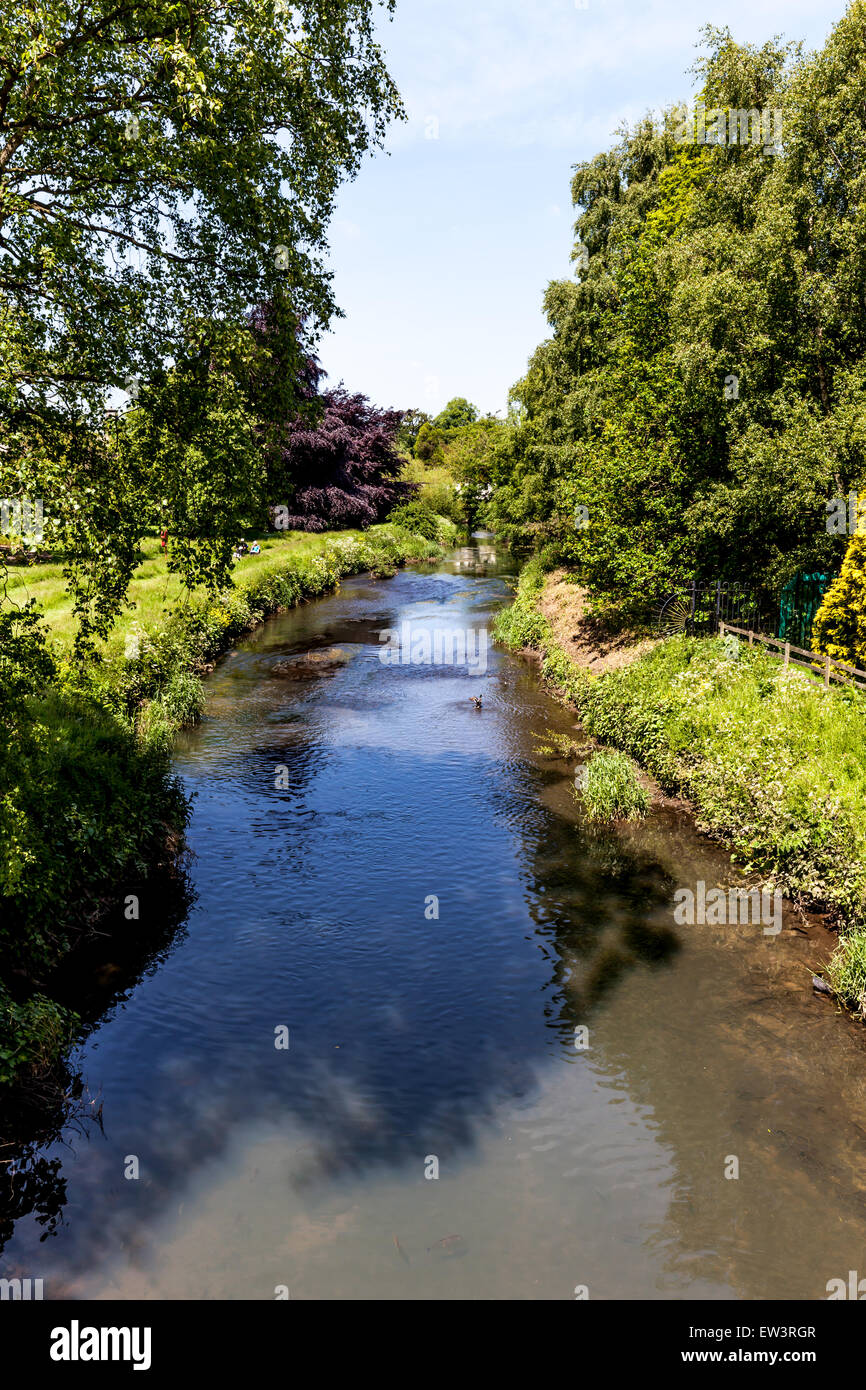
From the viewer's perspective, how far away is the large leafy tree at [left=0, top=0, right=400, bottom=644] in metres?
11.0

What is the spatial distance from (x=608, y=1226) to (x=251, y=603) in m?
33.7

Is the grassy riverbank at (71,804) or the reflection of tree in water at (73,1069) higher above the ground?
the grassy riverbank at (71,804)

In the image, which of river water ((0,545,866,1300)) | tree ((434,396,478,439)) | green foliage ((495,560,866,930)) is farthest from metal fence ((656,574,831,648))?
tree ((434,396,478,439))

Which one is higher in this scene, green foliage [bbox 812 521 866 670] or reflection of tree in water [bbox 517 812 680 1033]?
green foliage [bbox 812 521 866 670]

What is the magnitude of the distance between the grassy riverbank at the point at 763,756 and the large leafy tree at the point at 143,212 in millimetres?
10695

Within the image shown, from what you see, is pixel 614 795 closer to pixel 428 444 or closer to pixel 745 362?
pixel 745 362

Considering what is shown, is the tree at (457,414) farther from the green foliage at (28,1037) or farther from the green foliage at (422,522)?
the green foliage at (28,1037)

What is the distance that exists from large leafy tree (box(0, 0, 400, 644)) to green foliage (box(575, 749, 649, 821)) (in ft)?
33.3

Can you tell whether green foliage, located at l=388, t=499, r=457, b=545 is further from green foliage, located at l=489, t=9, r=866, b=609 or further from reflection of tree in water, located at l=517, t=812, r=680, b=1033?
reflection of tree in water, located at l=517, t=812, r=680, b=1033

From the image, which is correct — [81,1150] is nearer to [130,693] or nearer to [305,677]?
[130,693]

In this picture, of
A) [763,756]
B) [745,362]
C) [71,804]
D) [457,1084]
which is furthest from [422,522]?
[457,1084]

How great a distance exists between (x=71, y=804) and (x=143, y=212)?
9.37m

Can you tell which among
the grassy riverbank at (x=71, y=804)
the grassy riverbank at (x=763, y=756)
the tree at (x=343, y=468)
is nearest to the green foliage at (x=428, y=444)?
the tree at (x=343, y=468)

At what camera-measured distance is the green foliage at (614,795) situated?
18578 millimetres
